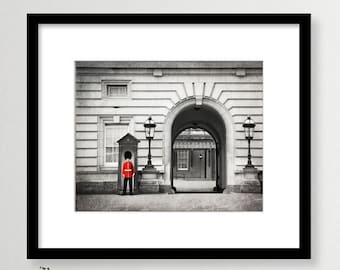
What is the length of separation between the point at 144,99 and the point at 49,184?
0.78m

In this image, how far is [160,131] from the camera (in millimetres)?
2914

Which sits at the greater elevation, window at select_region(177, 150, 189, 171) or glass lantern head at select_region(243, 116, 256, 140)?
glass lantern head at select_region(243, 116, 256, 140)

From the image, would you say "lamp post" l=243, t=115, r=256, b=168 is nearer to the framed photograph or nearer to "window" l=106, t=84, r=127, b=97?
the framed photograph

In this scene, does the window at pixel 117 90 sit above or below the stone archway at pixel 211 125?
above

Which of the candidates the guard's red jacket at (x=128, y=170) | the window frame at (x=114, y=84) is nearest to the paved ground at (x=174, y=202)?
the guard's red jacket at (x=128, y=170)

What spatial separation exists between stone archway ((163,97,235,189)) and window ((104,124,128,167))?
279 millimetres

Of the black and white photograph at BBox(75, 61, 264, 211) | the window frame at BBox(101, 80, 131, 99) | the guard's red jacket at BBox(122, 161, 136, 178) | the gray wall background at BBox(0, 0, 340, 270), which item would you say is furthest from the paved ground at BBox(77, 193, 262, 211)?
the window frame at BBox(101, 80, 131, 99)

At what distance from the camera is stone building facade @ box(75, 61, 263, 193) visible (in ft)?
9.47

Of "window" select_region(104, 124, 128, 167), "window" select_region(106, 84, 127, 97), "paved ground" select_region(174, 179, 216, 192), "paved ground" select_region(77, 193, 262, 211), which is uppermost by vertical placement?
"window" select_region(106, 84, 127, 97)

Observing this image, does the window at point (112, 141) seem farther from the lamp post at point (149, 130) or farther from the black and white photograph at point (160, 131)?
the lamp post at point (149, 130)

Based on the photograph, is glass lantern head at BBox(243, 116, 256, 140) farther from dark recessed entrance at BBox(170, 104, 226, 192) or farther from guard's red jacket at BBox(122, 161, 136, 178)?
guard's red jacket at BBox(122, 161, 136, 178)

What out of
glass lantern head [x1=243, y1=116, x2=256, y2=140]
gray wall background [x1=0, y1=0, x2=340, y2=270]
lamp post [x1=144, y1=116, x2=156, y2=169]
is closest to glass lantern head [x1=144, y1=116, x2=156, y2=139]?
lamp post [x1=144, y1=116, x2=156, y2=169]

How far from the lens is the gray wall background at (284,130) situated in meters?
2.88

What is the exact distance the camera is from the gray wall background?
2877mm
